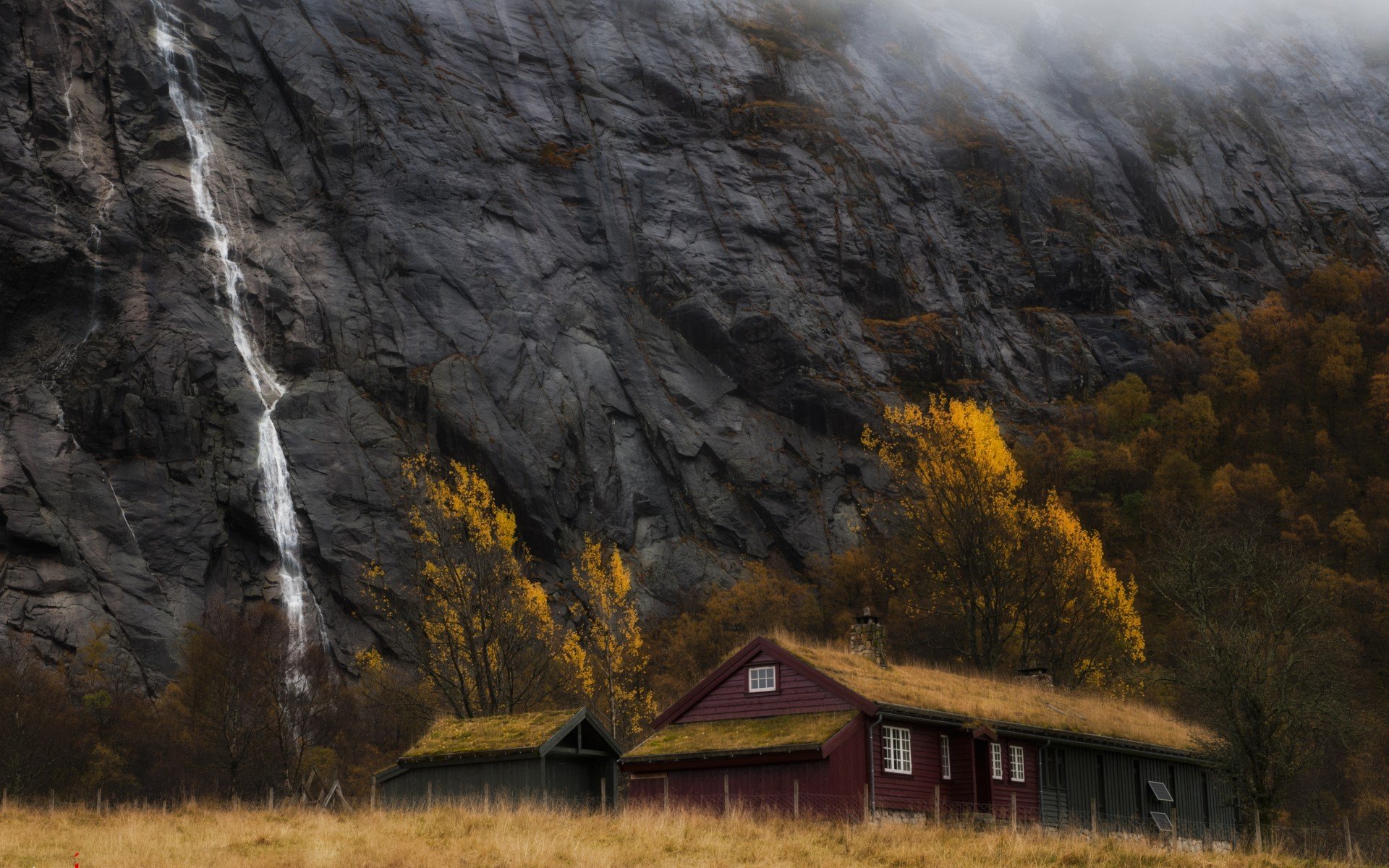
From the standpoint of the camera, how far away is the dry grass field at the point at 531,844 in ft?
64.0

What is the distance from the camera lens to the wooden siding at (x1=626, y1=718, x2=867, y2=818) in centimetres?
2891

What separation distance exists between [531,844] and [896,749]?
42.0 ft

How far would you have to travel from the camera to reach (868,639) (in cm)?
3691

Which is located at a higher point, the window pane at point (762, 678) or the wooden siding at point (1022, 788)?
the window pane at point (762, 678)

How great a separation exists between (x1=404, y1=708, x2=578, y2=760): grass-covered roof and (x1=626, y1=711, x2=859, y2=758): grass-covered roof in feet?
7.49

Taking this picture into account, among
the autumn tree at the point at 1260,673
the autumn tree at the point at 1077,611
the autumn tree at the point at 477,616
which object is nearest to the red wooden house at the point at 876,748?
the autumn tree at the point at 1260,673

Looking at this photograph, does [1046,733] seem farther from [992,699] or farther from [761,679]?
[761,679]

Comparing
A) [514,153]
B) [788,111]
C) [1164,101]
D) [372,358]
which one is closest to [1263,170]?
[1164,101]

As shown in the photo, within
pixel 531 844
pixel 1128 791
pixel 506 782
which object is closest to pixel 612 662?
pixel 506 782

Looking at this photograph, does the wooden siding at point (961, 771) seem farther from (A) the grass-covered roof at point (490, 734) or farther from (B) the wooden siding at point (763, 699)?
(A) the grass-covered roof at point (490, 734)

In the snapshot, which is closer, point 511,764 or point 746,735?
Answer: point 746,735

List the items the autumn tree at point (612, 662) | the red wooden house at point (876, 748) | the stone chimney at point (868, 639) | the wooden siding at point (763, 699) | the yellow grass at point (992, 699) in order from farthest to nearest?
the autumn tree at point (612, 662), the stone chimney at point (868, 639), the yellow grass at point (992, 699), the wooden siding at point (763, 699), the red wooden house at point (876, 748)

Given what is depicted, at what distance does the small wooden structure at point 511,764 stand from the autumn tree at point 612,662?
13762 mm

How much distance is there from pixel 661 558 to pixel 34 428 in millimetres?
31794
